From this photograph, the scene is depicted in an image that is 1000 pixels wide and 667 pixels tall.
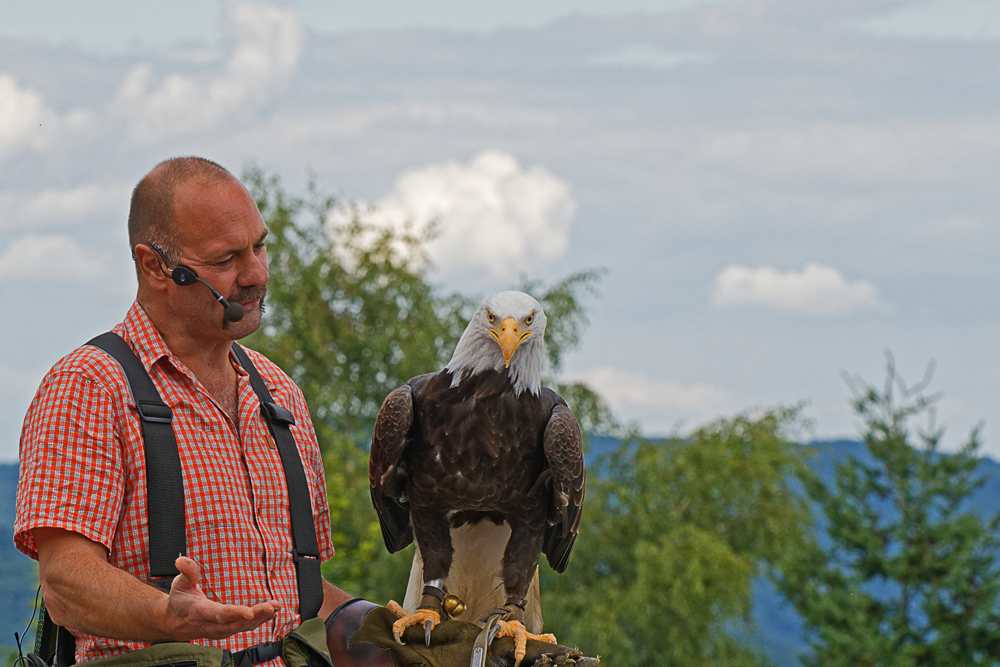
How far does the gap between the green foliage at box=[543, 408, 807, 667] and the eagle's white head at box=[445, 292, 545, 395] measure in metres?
12.4

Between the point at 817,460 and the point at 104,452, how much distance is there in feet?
66.1

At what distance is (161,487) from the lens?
249 cm

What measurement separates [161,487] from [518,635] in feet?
5.20

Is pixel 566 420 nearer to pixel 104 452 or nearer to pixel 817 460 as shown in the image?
pixel 104 452

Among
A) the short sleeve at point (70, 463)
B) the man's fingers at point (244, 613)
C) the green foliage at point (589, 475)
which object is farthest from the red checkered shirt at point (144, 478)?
the green foliage at point (589, 475)

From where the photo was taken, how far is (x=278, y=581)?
276cm

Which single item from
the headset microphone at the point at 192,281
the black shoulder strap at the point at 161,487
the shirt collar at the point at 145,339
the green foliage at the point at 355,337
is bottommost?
the black shoulder strap at the point at 161,487

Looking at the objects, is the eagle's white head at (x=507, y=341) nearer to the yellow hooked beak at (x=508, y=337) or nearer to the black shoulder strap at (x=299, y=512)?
the yellow hooked beak at (x=508, y=337)

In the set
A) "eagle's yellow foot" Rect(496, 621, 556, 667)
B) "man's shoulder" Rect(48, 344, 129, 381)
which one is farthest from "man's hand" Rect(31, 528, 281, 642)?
"eagle's yellow foot" Rect(496, 621, 556, 667)

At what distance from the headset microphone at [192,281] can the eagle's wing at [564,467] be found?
4.70ft

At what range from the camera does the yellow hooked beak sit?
11.8ft

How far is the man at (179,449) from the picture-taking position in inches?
92.5

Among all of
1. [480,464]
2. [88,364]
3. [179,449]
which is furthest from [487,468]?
[88,364]

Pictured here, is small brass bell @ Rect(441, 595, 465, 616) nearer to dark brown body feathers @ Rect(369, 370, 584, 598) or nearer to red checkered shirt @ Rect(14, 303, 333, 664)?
dark brown body feathers @ Rect(369, 370, 584, 598)
